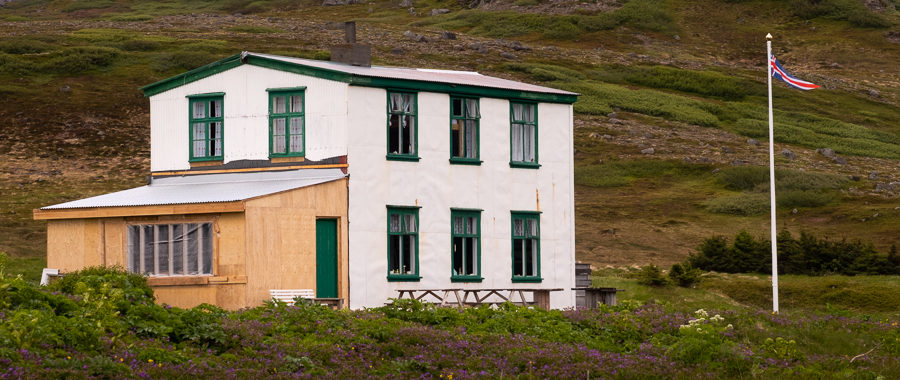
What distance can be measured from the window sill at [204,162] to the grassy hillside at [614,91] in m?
7.92

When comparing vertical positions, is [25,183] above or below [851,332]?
above

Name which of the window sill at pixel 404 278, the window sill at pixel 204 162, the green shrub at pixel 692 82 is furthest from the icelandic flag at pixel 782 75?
the green shrub at pixel 692 82

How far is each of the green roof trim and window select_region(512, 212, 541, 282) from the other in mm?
3001

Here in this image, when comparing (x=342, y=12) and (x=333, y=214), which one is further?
(x=342, y=12)

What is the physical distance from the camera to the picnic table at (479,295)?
27969 millimetres

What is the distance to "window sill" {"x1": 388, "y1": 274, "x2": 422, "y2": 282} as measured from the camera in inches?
1125

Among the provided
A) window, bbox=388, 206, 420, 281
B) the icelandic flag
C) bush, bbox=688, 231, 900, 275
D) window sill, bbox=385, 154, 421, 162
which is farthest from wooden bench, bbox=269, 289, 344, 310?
bush, bbox=688, 231, 900, 275

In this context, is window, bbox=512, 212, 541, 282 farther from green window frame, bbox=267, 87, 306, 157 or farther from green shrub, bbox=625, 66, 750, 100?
green shrub, bbox=625, 66, 750, 100

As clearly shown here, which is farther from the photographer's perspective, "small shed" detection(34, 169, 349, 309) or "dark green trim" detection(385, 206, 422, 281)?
"dark green trim" detection(385, 206, 422, 281)

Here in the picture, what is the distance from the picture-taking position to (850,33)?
127250 millimetres

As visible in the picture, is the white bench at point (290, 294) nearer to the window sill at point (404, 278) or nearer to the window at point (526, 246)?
the window sill at point (404, 278)

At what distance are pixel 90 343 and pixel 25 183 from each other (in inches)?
1847

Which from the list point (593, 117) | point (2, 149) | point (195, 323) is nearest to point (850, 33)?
point (593, 117)

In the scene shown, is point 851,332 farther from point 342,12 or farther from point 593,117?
point 342,12
